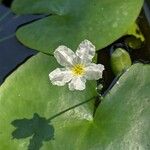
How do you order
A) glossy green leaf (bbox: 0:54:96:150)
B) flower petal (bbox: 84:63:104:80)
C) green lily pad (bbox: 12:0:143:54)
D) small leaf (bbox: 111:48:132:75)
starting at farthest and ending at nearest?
small leaf (bbox: 111:48:132:75), green lily pad (bbox: 12:0:143:54), glossy green leaf (bbox: 0:54:96:150), flower petal (bbox: 84:63:104:80)

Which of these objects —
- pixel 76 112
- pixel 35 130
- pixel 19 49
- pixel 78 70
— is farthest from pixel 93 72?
pixel 19 49

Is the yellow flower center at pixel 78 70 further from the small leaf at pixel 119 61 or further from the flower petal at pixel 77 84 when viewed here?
the small leaf at pixel 119 61

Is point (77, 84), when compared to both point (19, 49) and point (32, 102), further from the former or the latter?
point (19, 49)

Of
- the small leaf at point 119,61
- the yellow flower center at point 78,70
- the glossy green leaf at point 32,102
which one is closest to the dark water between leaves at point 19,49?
the small leaf at point 119,61

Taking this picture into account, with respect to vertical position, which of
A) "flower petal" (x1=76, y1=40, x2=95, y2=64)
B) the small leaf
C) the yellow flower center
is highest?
"flower petal" (x1=76, y1=40, x2=95, y2=64)

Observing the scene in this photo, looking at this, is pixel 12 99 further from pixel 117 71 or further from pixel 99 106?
pixel 117 71

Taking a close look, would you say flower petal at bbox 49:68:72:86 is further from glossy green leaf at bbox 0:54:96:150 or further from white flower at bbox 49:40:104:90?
glossy green leaf at bbox 0:54:96:150

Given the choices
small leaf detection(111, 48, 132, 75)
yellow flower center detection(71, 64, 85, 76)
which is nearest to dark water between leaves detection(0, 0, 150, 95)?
small leaf detection(111, 48, 132, 75)

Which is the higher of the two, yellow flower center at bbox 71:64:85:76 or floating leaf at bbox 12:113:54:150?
yellow flower center at bbox 71:64:85:76

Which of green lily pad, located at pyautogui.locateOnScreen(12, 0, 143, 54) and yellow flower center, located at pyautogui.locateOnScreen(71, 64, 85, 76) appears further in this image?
green lily pad, located at pyautogui.locateOnScreen(12, 0, 143, 54)
